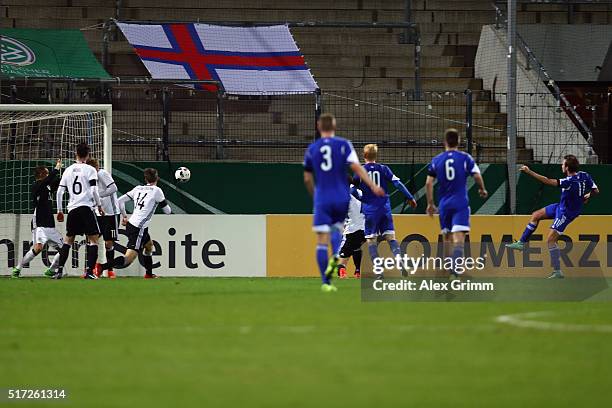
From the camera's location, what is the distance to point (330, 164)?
15008 millimetres

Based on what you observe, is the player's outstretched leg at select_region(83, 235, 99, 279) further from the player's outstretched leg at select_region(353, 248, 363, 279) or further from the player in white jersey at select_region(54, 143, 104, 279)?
the player's outstretched leg at select_region(353, 248, 363, 279)

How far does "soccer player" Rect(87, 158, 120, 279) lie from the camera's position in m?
21.3

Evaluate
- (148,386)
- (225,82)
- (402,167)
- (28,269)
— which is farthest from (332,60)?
(148,386)

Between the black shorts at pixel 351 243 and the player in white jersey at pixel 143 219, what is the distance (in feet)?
9.87

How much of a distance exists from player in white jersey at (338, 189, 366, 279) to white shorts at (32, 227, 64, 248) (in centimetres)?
475

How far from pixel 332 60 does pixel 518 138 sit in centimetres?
500

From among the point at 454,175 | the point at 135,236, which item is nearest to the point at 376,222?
the point at 454,175

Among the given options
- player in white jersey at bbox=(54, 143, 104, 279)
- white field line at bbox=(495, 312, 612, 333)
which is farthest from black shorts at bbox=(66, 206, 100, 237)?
white field line at bbox=(495, 312, 612, 333)

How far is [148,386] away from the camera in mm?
7652

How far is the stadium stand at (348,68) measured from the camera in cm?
2575

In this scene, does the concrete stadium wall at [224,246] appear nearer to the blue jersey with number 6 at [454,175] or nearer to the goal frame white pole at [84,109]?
the goal frame white pole at [84,109]

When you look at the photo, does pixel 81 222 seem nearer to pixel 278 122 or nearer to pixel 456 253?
pixel 278 122

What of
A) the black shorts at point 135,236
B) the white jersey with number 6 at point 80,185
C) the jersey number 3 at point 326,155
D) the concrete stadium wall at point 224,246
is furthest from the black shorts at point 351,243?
the jersey number 3 at point 326,155

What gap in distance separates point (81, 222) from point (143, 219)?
44.7 inches
